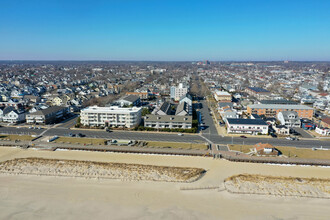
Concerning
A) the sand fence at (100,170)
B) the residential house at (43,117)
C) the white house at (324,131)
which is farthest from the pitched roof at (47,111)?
the white house at (324,131)

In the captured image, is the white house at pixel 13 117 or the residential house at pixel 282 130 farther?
the white house at pixel 13 117

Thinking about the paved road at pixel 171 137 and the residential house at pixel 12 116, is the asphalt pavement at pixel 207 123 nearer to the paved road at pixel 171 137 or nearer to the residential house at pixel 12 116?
the paved road at pixel 171 137

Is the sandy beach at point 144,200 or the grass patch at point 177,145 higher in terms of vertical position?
the grass patch at point 177,145

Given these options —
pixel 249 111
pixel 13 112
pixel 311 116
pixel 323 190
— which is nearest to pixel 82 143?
pixel 13 112

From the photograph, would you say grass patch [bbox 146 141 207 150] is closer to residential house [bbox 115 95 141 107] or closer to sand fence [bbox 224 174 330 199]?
sand fence [bbox 224 174 330 199]

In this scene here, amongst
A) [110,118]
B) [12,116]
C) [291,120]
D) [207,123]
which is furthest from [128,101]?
[291,120]


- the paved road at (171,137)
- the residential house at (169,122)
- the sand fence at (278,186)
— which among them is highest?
the residential house at (169,122)
